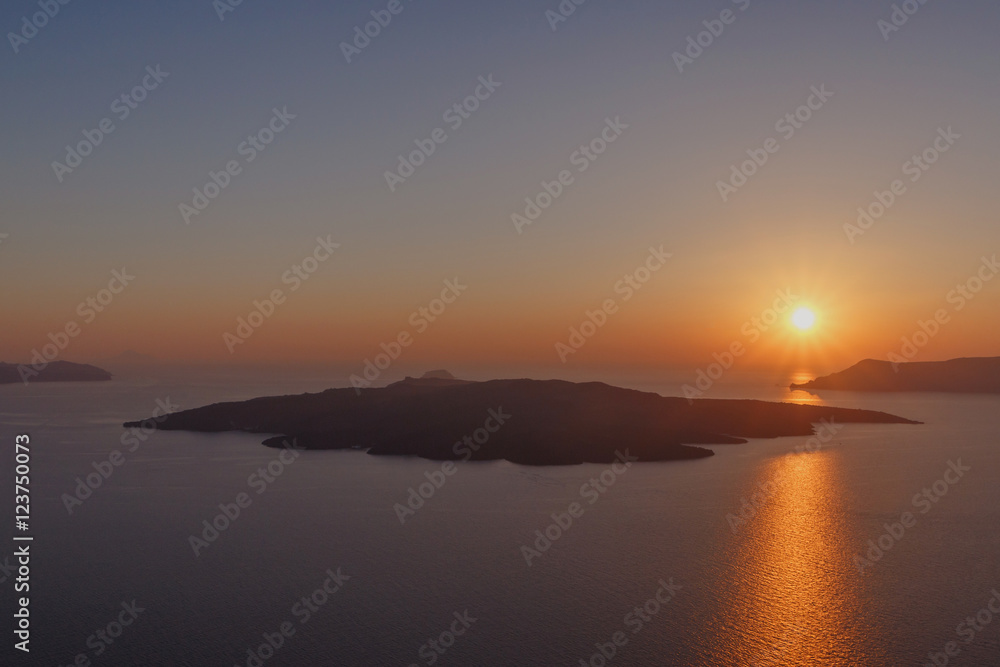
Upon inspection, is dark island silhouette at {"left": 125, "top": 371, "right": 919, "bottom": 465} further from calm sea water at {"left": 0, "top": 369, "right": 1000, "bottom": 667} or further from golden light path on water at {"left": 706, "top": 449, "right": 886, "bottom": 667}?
golden light path on water at {"left": 706, "top": 449, "right": 886, "bottom": 667}

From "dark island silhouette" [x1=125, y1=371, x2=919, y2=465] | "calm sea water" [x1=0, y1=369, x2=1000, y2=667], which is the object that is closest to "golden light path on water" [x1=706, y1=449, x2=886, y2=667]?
"calm sea water" [x1=0, y1=369, x2=1000, y2=667]

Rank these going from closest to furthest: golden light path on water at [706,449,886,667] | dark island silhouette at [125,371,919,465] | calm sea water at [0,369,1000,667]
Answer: golden light path on water at [706,449,886,667], calm sea water at [0,369,1000,667], dark island silhouette at [125,371,919,465]

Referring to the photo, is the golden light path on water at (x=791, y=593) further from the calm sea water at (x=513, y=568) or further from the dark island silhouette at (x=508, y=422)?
the dark island silhouette at (x=508, y=422)

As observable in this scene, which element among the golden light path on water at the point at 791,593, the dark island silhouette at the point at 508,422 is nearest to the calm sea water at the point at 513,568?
the golden light path on water at the point at 791,593

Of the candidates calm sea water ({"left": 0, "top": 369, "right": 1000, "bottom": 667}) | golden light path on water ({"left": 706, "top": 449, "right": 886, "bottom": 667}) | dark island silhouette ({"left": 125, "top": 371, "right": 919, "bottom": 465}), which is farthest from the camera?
dark island silhouette ({"left": 125, "top": 371, "right": 919, "bottom": 465})

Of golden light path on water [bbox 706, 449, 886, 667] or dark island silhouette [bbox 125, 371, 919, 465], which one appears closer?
golden light path on water [bbox 706, 449, 886, 667]

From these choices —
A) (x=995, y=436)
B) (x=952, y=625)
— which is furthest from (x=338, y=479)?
(x=995, y=436)
